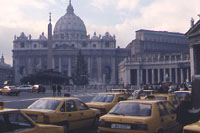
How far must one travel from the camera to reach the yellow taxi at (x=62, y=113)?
9911 millimetres

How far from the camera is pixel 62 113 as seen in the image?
10.6 meters

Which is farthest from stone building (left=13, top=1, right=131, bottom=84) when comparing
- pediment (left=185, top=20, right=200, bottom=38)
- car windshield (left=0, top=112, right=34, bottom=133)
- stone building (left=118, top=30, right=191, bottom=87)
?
car windshield (left=0, top=112, right=34, bottom=133)

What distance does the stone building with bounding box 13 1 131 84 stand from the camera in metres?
126

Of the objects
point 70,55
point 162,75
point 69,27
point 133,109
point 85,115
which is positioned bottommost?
point 85,115

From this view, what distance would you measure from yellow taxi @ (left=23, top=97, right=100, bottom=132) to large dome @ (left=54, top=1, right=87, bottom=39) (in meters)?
132

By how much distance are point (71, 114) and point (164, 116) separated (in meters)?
3.41

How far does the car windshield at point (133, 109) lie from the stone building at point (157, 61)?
57696mm

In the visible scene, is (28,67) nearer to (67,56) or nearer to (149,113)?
(67,56)

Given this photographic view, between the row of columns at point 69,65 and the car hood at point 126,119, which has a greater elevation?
the row of columns at point 69,65

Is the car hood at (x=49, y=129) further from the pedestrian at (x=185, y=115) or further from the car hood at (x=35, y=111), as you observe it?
the pedestrian at (x=185, y=115)

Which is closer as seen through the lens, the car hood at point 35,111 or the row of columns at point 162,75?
the car hood at point 35,111

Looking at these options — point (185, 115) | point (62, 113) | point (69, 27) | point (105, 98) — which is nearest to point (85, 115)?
point (62, 113)

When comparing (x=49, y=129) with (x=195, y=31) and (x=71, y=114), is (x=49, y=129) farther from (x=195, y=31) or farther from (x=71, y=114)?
(x=195, y=31)

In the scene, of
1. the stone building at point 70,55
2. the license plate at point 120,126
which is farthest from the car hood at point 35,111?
the stone building at point 70,55
